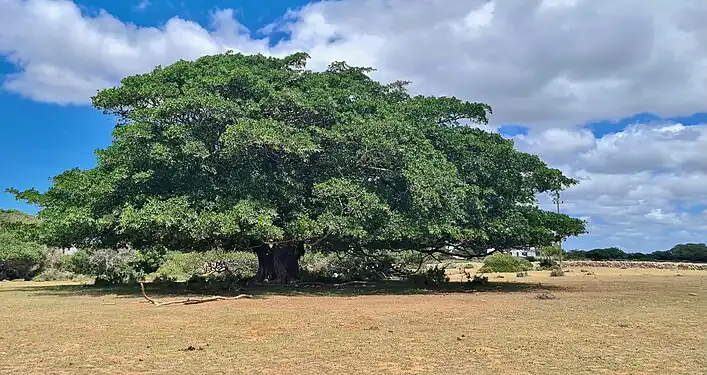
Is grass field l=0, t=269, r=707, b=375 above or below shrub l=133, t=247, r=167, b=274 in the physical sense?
below

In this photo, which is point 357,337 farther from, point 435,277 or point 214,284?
point 435,277

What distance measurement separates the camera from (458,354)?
1006 cm

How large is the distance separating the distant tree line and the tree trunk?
6396cm

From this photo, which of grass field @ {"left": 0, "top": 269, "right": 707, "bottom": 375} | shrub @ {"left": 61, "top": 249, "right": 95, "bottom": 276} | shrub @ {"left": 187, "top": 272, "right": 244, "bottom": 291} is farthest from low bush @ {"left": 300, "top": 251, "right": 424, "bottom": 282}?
shrub @ {"left": 61, "top": 249, "right": 95, "bottom": 276}

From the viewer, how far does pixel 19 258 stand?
135 feet

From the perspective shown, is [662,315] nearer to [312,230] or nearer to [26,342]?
[312,230]

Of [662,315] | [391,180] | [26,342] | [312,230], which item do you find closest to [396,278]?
[391,180]

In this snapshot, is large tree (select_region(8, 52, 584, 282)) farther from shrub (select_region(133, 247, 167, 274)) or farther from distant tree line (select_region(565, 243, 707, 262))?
distant tree line (select_region(565, 243, 707, 262))

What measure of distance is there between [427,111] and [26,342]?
58.0 ft

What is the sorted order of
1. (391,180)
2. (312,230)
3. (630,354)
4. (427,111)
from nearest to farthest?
1. (630,354)
2. (312,230)
3. (391,180)
4. (427,111)

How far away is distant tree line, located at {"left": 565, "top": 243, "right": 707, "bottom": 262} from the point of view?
85.1 m

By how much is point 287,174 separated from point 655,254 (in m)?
83.5

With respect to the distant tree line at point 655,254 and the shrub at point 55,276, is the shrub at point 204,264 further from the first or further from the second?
the distant tree line at point 655,254

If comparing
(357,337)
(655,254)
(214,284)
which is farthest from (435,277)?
(655,254)
